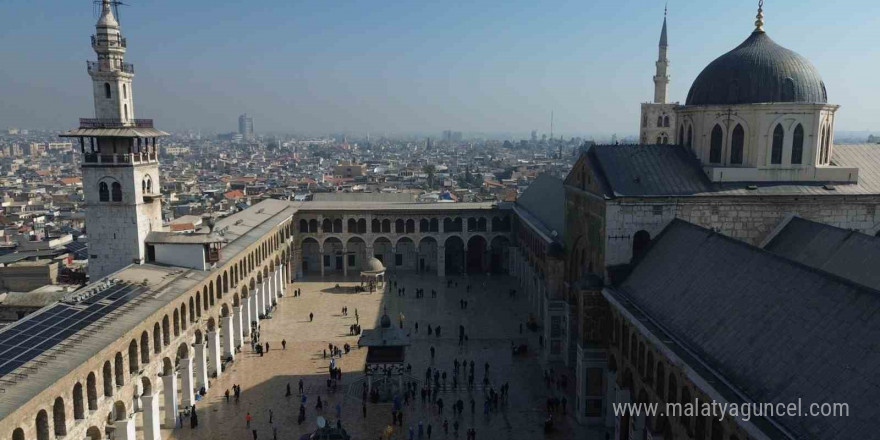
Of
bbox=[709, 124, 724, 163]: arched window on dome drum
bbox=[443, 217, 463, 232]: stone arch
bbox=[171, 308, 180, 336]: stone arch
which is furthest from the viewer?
bbox=[443, 217, 463, 232]: stone arch

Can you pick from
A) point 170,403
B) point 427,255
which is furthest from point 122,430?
point 427,255

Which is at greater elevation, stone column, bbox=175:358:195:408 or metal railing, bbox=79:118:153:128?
metal railing, bbox=79:118:153:128

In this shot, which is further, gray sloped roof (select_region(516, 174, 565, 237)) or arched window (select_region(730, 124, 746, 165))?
gray sloped roof (select_region(516, 174, 565, 237))

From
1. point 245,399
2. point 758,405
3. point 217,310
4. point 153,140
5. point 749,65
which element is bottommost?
point 245,399

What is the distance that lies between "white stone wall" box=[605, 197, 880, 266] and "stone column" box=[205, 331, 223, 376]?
20.5 metres

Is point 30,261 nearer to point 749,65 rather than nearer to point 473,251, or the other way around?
point 473,251

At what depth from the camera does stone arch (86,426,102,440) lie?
22.7 metres

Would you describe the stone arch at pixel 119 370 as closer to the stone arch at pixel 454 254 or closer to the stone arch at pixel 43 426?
the stone arch at pixel 43 426

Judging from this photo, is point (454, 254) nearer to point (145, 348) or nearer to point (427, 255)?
point (427, 255)

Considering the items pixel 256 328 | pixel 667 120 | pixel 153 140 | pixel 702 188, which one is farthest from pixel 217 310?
pixel 667 120

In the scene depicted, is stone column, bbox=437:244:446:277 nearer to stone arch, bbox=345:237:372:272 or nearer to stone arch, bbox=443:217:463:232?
stone arch, bbox=443:217:463:232

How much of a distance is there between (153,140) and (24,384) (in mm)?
19921

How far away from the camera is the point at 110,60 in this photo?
112ft

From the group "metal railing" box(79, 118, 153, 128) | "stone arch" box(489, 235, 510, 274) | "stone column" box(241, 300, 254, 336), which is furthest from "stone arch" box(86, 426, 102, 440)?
"stone arch" box(489, 235, 510, 274)
